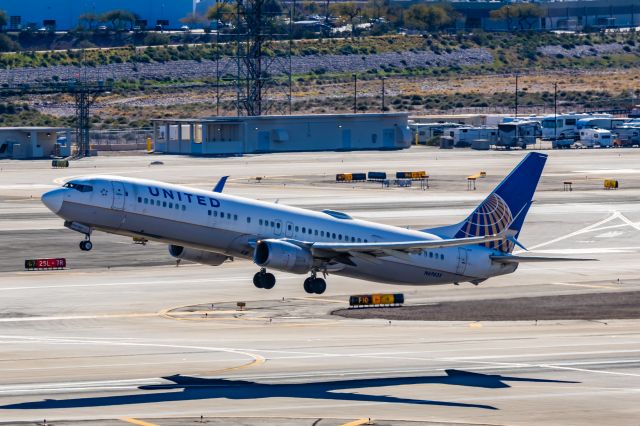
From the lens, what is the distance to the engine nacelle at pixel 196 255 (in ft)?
268

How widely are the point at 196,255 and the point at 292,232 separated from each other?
233 inches

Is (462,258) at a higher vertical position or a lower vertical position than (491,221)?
lower

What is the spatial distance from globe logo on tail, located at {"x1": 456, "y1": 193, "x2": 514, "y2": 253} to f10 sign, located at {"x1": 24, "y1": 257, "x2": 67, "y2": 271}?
3994 cm

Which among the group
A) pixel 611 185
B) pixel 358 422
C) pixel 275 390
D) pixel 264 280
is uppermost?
pixel 264 280

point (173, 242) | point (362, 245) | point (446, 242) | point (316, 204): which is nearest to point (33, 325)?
point (173, 242)

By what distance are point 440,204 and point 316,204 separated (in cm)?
1452

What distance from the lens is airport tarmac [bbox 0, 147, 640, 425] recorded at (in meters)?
60.1

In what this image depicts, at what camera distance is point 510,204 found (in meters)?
87.9

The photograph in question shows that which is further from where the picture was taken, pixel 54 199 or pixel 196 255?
pixel 196 255

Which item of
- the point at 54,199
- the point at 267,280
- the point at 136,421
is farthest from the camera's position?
the point at 267,280

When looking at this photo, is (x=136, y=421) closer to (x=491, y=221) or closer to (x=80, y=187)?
(x=80, y=187)

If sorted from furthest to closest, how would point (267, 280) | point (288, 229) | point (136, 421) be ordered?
point (288, 229), point (267, 280), point (136, 421)

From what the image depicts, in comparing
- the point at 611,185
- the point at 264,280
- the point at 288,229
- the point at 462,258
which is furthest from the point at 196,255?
the point at 611,185

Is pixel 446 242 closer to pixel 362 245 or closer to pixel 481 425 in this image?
pixel 362 245
